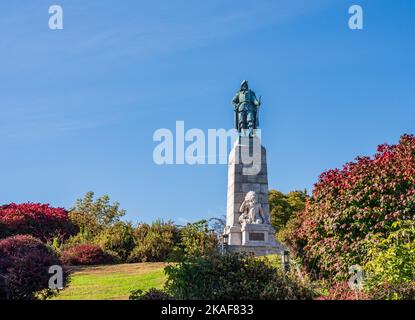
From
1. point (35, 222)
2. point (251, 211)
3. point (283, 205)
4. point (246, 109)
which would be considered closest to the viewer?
point (251, 211)

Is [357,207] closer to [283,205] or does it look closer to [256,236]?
[256,236]

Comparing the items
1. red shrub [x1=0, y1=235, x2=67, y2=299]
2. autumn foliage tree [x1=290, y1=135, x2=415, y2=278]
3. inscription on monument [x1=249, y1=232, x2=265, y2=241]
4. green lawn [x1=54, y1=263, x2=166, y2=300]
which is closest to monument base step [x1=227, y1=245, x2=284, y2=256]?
inscription on monument [x1=249, y1=232, x2=265, y2=241]

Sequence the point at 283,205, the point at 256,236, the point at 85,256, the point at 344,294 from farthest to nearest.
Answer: the point at 283,205
the point at 256,236
the point at 85,256
the point at 344,294

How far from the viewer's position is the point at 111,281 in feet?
51.3

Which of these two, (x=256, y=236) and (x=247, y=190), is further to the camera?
(x=247, y=190)

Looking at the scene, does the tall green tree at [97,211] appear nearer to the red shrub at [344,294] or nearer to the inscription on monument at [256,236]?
the inscription on monument at [256,236]

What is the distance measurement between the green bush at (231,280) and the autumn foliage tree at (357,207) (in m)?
3.63

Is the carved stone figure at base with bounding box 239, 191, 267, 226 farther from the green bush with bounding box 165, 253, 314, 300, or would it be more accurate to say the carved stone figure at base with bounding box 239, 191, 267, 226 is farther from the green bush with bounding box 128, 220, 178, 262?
the green bush with bounding box 165, 253, 314, 300

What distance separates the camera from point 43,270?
35.4 feet

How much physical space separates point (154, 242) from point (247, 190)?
13.8 feet

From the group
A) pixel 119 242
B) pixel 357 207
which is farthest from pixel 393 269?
pixel 119 242

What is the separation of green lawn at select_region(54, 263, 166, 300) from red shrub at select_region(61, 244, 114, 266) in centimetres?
124
